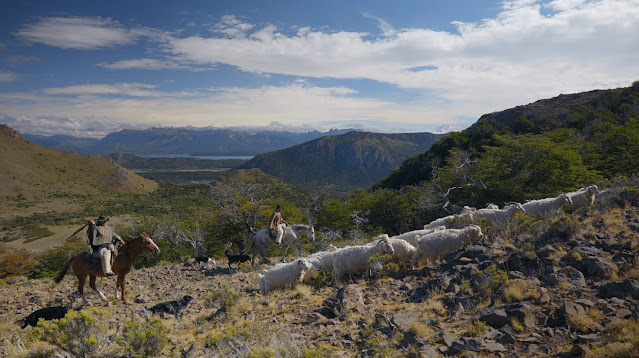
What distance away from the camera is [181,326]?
22.3ft

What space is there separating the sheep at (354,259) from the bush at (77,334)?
221 inches

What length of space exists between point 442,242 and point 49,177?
126726mm

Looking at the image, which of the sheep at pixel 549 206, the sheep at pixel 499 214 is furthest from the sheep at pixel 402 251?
the sheep at pixel 549 206

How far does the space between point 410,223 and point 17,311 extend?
25325 millimetres

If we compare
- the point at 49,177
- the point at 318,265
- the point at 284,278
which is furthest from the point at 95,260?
the point at 49,177

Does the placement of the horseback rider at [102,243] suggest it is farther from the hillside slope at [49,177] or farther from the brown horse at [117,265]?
the hillside slope at [49,177]

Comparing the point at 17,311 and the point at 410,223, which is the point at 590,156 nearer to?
the point at 410,223

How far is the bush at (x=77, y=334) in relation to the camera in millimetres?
5031

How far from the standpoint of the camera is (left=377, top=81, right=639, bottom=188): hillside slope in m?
22.4

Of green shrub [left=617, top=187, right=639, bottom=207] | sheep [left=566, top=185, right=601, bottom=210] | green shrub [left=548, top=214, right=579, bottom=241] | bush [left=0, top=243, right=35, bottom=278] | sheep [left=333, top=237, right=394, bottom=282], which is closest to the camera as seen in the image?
green shrub [left=548, top=214, right=579, bottom=241]

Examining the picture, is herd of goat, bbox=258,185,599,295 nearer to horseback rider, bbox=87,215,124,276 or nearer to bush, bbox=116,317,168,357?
bush, bbox=116,317,168,357

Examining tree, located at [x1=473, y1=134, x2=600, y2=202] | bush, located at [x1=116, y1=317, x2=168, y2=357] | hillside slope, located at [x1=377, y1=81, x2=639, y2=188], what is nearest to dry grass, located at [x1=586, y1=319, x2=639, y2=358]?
bush, located at [x1=116, y1=317, x2=168, y2=357]

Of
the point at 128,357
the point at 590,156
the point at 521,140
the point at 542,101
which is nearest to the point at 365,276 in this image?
the point at 128,357

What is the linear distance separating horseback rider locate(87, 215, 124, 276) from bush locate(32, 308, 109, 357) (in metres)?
4.09
